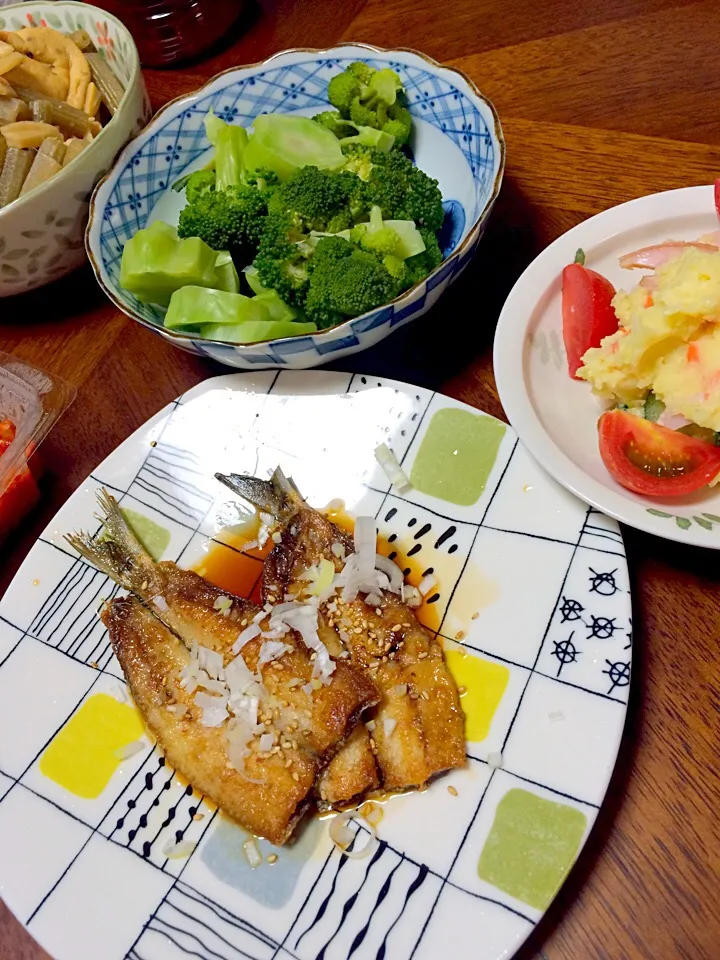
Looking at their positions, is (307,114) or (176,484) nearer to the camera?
(176,484)

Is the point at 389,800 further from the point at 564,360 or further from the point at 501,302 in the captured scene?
the point at 501,302

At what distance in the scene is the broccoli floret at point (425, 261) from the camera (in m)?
1.82

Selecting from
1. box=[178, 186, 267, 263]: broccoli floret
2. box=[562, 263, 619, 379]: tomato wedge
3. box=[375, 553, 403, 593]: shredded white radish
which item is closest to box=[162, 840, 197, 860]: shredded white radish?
box=[375, 553, 403, 593]: shredded white radish

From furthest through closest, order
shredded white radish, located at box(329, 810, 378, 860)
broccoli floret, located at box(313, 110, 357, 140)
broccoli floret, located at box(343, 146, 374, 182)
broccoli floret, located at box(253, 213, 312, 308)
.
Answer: broccoli floret, located at box(313, 110, 357, 140) → broccoli floret, located at box(343, 146, 374, 182) → broccoli floret, located at box(253, 213, 312, 308) → shredded white radish, located at box(329, 810, 378, 860)

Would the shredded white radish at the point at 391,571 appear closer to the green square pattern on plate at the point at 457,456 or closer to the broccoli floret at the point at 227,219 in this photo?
the green square pattern on plate at the point at 457,456

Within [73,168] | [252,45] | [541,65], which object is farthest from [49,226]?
[541,65]

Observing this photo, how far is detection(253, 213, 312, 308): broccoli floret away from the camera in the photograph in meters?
1.82

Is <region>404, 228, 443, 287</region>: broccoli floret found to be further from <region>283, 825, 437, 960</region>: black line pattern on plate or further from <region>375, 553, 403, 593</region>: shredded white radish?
<region>283, 825, 437, 960</region>: black line pattern on plate

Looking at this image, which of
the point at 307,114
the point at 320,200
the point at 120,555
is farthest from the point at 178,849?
the point at 307,114

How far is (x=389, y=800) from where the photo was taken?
142cm

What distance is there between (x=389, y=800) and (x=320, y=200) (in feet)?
4.57

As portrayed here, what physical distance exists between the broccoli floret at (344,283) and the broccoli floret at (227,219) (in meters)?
0.24

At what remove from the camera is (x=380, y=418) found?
181 cm

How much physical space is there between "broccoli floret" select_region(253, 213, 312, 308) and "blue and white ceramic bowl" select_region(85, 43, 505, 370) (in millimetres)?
202
